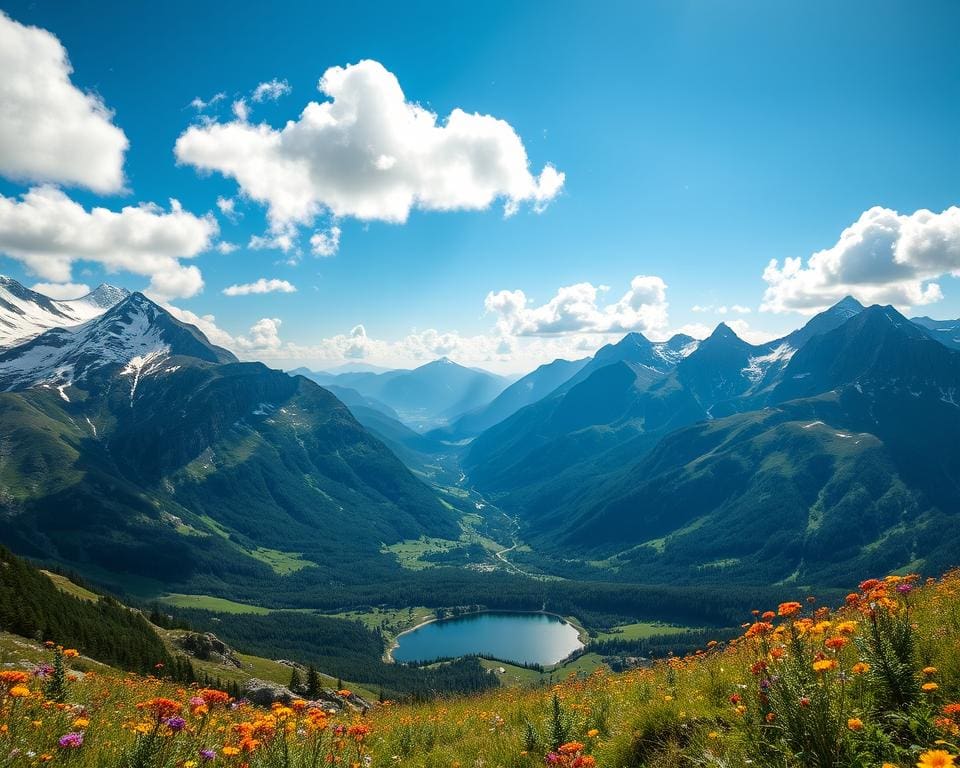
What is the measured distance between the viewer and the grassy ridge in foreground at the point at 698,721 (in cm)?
529

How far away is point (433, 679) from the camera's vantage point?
192m

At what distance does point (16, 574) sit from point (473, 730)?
281 feet

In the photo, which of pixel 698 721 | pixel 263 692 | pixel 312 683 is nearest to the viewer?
pixel 698 721

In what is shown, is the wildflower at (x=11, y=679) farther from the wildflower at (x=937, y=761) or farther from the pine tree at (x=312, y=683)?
the pine tree at (x=312, y=683)

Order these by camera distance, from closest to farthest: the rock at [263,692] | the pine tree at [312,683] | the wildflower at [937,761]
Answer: the wildflower at [937,761], the pine tree at [312,683], the rock at [263,692]

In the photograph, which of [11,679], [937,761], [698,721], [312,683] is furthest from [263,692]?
[937,761]

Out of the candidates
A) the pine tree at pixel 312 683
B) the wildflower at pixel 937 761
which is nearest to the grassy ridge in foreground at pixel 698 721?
the wildflower at pixel 937 761

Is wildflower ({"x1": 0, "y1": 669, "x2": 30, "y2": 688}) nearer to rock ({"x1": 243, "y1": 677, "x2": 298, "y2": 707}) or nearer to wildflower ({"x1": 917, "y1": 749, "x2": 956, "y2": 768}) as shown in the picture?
wildflower ({"x1": 917, "y1": 749, "x2": 956, "y2": 768})

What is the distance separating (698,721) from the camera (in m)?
8.28

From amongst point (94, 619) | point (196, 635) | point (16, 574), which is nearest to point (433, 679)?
point (196, 635)

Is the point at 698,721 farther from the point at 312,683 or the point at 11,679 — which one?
the point at 312,683

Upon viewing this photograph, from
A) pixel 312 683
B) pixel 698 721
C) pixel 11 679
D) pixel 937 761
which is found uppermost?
pixel 937 761

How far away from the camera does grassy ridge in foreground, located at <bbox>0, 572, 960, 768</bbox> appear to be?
17.4 ft

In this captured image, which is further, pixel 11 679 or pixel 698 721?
pixel 698 721
